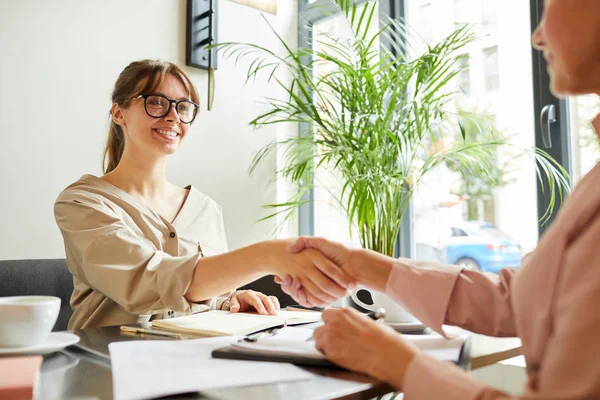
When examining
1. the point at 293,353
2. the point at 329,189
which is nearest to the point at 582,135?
the point at 329,189

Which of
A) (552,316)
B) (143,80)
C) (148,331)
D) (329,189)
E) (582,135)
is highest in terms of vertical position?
(143,80)

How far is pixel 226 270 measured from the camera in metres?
1.27

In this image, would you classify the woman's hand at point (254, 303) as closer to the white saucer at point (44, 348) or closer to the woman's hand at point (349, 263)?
the woman's hand at point (349, 263)

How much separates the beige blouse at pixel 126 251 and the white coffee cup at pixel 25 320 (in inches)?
11.8

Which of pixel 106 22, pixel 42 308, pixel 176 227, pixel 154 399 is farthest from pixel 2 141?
pixel 154 399

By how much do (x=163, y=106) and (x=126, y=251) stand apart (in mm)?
674

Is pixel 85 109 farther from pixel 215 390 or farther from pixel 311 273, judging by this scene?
pixel 215 390

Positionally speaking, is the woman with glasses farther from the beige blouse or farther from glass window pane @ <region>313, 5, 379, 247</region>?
glass window pane @ <region>313, 5, 379, 247</region>

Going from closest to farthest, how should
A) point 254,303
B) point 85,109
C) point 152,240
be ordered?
point 254,303 < point 152,240 < point 85,109

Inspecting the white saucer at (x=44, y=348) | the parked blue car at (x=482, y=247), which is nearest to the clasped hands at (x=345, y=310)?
the white saucer at (x=44, y=348)

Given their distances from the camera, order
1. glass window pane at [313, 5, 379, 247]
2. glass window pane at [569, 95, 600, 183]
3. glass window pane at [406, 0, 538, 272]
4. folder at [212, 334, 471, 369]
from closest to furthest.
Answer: folder at [212, 334, 471, 369] < glass window pane at [569, 95, 600, 183] < glass window pane at [406, 0, 538, 272] < glass window pane at [313, 5, 379, 247]

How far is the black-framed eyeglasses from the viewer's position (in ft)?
5.93

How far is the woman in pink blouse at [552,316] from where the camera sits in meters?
0.54

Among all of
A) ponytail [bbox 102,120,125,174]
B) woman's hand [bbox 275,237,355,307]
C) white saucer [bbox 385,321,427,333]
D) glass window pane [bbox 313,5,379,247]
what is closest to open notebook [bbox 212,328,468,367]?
white saucer [bbox 385,321,427,333]
